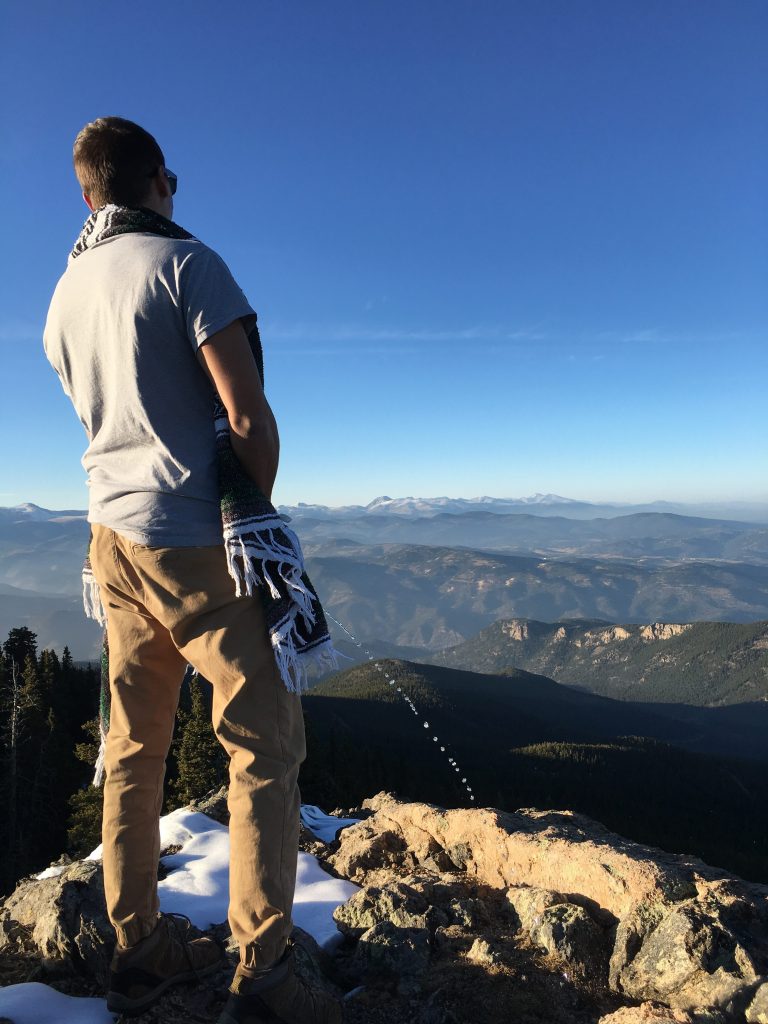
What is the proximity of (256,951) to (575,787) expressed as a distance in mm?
102203

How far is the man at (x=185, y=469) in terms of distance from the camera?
2.85 meters

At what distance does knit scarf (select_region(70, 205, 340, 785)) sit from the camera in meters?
2.88

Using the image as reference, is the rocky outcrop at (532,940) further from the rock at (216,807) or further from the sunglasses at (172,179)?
the sunglasses at (172,179)

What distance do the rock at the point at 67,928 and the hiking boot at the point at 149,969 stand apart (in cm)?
76

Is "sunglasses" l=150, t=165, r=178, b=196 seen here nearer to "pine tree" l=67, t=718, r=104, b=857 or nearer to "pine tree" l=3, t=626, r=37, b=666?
"pine tree" l=67, t=718, r=104, b=857

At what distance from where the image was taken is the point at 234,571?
9.42 ft

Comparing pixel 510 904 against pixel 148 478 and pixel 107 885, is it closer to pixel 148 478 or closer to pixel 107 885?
pixel 107 885

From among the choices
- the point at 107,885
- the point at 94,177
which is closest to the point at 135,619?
the point at 107,885

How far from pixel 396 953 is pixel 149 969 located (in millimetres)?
1757

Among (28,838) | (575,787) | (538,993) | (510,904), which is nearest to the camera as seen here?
(538,993)

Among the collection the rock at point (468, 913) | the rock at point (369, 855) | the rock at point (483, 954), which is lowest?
the rock at point (369, 855)

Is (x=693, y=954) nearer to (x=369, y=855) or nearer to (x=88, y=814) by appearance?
(x=369, y=855)

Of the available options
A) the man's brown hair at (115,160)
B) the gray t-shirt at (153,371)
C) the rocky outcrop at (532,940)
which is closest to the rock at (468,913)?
the rocky outcrop at (532,940)

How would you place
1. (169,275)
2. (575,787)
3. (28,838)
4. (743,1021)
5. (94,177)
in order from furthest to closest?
(575,787), (28,838), (743,1021), (94,177), (169,275)
